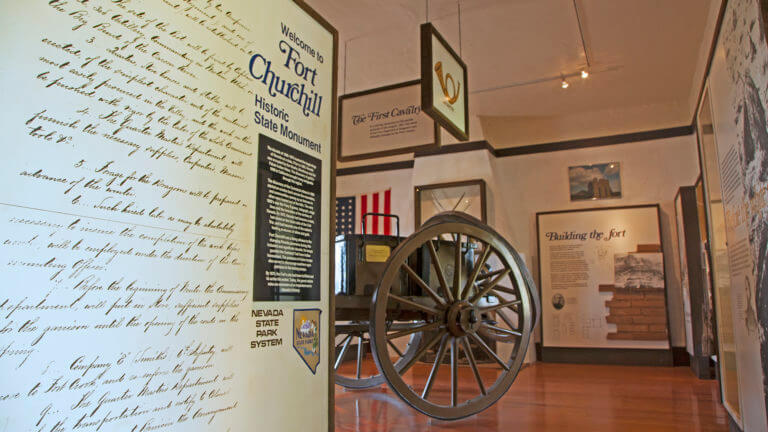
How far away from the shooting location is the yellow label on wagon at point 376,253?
122 inches

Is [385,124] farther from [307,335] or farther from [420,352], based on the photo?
[307,335]

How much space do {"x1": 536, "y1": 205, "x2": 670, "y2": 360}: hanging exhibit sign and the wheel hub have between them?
4.21 metres

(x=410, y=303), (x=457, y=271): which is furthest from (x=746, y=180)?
(x=410, y=303)

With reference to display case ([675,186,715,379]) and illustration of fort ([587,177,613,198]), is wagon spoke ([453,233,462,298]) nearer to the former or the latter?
display case ([675,186,715,379])

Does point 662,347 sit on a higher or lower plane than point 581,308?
lower

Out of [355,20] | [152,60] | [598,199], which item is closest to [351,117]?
[355,20]

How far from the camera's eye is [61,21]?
933 mm

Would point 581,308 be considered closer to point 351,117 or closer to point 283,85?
point 351,117

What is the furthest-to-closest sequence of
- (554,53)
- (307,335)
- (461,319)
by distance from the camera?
(554,53), (461,319), (307,335)

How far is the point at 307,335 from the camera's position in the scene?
4.94ft

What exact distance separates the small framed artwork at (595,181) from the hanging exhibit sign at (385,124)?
3657 millimetres

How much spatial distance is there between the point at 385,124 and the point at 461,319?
6.44ft

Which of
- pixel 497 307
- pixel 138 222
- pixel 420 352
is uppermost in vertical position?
pixel 138 222

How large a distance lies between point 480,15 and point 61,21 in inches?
158
